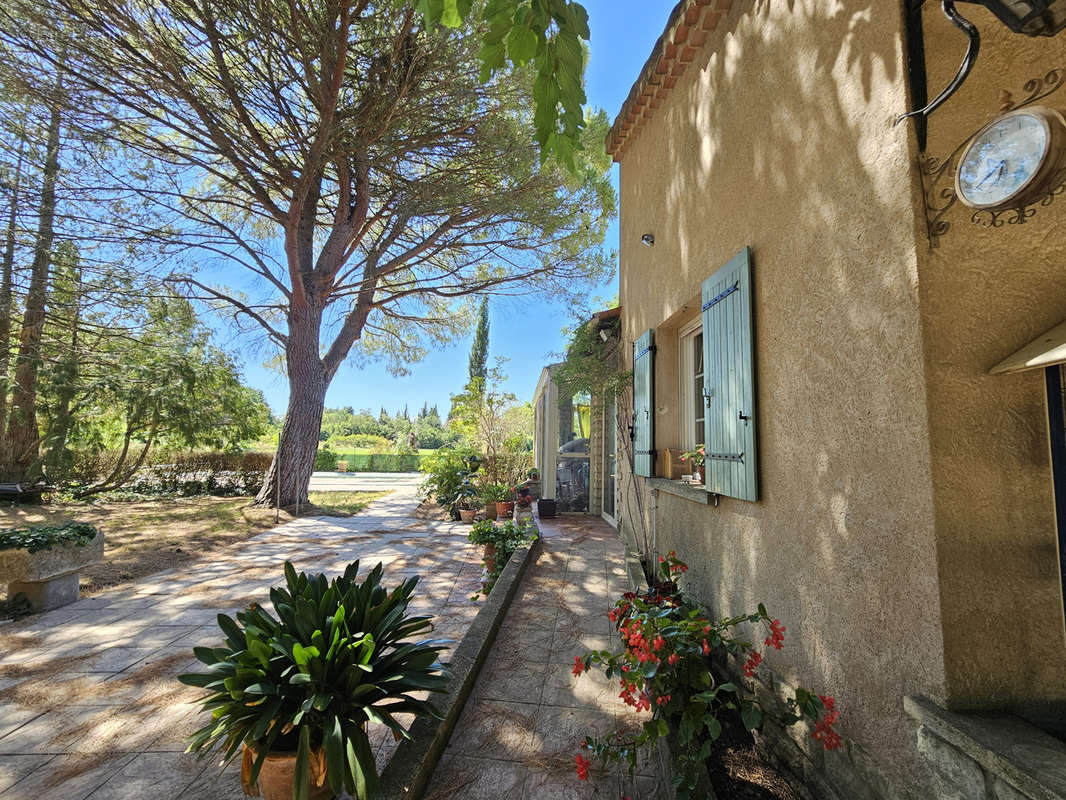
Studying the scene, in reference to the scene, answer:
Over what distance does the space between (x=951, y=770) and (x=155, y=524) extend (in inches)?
413

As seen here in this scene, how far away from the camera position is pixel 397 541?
7129mm

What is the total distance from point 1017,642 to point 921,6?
212cm

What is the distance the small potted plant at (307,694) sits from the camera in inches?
63.4

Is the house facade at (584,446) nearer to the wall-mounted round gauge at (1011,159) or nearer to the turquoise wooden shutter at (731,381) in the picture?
the turquoise wooden shutter at (731,381)

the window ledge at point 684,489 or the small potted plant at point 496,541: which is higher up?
the window ledge at point 684,489

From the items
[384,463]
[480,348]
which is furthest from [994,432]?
[384,463]

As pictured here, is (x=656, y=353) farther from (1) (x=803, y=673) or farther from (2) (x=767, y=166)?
(1) (x=803, y=673)

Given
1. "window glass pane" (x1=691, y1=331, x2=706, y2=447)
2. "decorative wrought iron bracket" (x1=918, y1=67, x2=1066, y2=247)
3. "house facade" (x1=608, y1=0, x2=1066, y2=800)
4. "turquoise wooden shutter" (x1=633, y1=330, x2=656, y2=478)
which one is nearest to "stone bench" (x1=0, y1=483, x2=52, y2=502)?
"turquoise wooden shutter" (x1=633, y1=330, x2=656, y2=478)

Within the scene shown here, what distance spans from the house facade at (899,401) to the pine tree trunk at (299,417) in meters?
9.47

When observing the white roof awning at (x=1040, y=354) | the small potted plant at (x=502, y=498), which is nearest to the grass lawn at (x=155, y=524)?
the small potted plant at (x=502, y=498)

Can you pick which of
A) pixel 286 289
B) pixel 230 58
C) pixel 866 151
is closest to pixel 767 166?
pixel 866 151

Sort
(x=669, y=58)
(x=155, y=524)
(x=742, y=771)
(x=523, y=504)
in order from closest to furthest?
(x=742, y=771) < (x=669, y=58) < (x=155, y=524) < (x=523, y=504)

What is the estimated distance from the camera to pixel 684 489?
3396mm

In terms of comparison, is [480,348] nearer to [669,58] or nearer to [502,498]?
[502,498]
